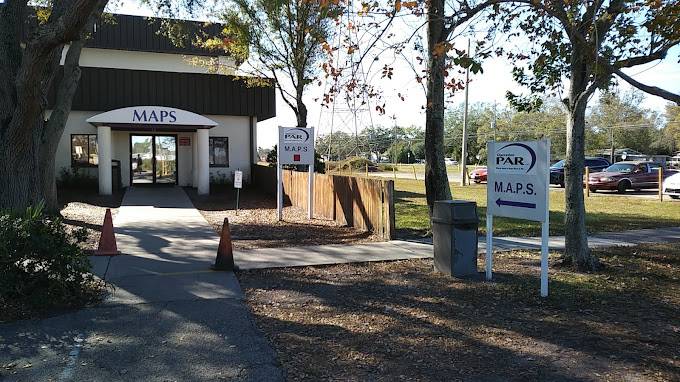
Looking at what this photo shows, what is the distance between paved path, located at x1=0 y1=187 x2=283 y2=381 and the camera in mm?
4461

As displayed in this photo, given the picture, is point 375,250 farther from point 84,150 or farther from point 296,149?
point 84,150

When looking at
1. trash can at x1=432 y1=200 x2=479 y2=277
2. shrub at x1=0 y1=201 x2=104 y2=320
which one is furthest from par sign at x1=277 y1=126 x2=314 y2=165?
shrub at x1=0 y1=201 x2=104 y2=320

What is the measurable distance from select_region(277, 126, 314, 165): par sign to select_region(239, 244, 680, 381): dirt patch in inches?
262

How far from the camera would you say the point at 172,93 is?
2294 cm

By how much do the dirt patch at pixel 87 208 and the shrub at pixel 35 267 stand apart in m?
3.86

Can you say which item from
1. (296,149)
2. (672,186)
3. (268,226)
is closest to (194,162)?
(296,149)

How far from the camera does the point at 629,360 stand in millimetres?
4691

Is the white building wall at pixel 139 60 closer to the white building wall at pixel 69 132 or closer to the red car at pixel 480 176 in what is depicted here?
the white building wall at pixel 69 132

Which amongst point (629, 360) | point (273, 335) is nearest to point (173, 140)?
point (273, 335)

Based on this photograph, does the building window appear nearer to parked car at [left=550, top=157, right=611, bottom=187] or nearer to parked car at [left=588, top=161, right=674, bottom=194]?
parked car at [left=588, top=161, right=674, bottom=194]

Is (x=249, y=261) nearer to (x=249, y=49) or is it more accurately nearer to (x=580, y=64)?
(x=580, y=64)

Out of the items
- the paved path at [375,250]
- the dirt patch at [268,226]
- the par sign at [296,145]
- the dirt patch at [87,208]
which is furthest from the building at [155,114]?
the paved path at [375,250]

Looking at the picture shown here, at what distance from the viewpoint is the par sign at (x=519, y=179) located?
6566 millimetres

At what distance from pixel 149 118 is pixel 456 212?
625 inches
